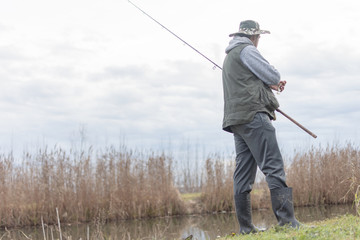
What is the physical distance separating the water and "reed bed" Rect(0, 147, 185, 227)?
1.34 ft

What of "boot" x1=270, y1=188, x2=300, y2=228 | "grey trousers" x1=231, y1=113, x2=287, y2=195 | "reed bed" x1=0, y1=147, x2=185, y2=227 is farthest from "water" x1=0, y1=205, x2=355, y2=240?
"grey trousers" x1=231, y1=113, x2=287, y2=195

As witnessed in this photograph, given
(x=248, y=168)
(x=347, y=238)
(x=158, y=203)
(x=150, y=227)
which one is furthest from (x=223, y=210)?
(x=347, y=238)

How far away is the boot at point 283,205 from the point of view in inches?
158

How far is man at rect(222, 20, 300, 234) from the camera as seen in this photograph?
13.2 feet

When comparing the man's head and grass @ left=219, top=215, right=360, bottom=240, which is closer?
grass @ left=219, top=215, right=360, bottom=240

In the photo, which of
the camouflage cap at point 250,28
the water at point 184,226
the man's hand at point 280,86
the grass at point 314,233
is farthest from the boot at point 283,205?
the water at point 184,226

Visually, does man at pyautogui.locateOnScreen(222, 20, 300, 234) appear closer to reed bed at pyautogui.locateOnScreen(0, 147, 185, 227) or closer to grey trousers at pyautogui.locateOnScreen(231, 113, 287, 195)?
grey trousers at pyautogui.locateOnScreen(231, 113, 287, 195)

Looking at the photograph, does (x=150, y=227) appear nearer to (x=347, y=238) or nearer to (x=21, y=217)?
(x=21, y=217)

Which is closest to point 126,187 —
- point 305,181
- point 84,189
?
point 84,189

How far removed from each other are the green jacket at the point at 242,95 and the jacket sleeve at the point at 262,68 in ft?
0.18

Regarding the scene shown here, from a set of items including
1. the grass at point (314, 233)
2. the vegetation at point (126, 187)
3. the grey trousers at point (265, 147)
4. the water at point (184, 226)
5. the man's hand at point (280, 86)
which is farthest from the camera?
the vegetation at point (126, 187)

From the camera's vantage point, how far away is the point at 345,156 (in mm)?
11695

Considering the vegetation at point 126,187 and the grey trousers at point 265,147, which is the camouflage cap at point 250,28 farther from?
the vegetation at point 126,187

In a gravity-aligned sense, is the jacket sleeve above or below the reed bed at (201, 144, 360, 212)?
above
